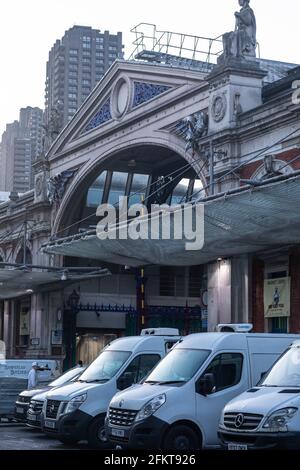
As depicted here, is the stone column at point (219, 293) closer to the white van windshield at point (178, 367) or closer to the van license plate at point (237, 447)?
the white van windshield at point (178, 367)

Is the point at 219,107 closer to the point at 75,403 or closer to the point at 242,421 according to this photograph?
the point at 75,403

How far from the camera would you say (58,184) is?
40844mm

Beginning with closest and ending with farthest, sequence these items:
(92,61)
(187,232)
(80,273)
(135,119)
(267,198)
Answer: (267,198) → (187,232) → (135,119) → (80,273) → (92,61)

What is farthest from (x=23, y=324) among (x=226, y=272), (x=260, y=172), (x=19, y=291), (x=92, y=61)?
(x=92, y=61)

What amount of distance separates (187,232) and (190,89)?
25.8 ft

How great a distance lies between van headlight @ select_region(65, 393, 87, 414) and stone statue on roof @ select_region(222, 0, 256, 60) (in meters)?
14.0

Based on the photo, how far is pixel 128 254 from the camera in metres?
30.6

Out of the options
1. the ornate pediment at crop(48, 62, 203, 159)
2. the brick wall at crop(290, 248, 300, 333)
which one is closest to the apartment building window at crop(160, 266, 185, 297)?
the ornate pediment at crop(48, 62, 203, 159)

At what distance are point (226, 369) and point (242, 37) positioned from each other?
51.8ft

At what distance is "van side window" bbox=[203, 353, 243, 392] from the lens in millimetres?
16641

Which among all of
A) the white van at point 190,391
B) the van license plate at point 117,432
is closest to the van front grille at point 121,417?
the white van at point 190,391

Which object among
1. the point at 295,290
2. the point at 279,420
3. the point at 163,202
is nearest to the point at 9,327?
the point at 163,202

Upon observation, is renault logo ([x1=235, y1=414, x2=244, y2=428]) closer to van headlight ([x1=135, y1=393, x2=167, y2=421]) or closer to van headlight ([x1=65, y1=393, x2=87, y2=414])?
van headlight ([x1=135, y1=393, x2=167, y2=421])

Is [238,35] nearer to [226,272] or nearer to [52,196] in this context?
[226,272]
